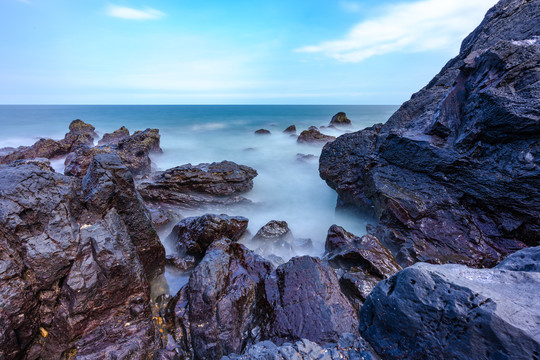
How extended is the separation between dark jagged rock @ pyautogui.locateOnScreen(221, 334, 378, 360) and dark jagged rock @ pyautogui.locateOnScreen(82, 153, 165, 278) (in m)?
3.54

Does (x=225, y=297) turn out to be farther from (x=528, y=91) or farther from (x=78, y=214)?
(x=528, y=91)

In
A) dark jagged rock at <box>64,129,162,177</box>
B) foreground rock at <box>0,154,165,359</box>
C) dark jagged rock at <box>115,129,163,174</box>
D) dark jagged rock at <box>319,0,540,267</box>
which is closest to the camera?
foreground rock at <box>0,154,165,359</box>

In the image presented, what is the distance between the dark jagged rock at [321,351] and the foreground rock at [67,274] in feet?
8.54

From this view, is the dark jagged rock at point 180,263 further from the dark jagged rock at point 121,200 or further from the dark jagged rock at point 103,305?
the dark jagged rock at point 103,305

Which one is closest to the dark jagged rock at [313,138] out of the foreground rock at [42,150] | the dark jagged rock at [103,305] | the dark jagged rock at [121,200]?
the foreground rock at [42,150]

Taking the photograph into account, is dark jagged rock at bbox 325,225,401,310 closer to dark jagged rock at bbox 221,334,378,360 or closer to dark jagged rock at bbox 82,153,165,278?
dark jagged rock at bbox 221,334,378,360

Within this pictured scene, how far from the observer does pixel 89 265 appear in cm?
378

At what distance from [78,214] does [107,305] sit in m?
1.63

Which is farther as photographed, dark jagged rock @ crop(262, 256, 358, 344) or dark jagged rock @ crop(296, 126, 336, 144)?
dark jagged rock @ crop(296, 126, 336, 144)

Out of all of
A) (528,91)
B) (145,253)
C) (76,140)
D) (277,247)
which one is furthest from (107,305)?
(76,140)

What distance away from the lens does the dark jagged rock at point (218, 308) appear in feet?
13.0

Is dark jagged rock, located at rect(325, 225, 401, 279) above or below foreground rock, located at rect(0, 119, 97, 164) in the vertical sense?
below

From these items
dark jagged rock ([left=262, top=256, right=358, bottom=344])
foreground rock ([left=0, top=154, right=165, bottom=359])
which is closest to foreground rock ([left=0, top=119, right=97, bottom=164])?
foreground rock ([left=0, top=154, right=165, bottom=359])

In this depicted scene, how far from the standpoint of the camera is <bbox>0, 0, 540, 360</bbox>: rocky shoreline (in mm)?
2031
